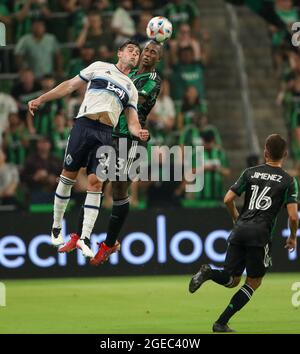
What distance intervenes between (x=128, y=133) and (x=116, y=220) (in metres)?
1.09

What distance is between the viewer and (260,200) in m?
11.9

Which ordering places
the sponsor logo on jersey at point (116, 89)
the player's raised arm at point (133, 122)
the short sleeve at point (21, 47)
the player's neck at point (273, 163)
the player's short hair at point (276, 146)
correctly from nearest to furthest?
1. the player's short hair at point (276, 146)
2. the player's neck at point (273, 163)
3. the player's raised arm at point (133, 122)
4. the sponsor logo on jersey at point (116, 89)
5. the short sleeve at point (21, 47)

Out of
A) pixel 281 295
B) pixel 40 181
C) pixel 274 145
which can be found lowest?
pixel 281 295

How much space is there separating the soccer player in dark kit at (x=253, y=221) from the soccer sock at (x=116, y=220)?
6.54ft

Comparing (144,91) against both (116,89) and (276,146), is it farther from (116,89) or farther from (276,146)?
(276,146)

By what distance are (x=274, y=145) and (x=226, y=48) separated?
11874 mm

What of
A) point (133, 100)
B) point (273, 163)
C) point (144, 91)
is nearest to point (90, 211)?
point (133, 100)

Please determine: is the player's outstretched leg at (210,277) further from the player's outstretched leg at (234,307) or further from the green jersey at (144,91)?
the green jersey at (144,91)

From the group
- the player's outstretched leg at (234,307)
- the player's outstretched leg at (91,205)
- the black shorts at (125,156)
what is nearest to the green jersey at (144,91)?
the black shorts at (125,156)

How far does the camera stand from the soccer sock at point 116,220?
541 inches

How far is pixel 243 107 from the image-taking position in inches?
834
